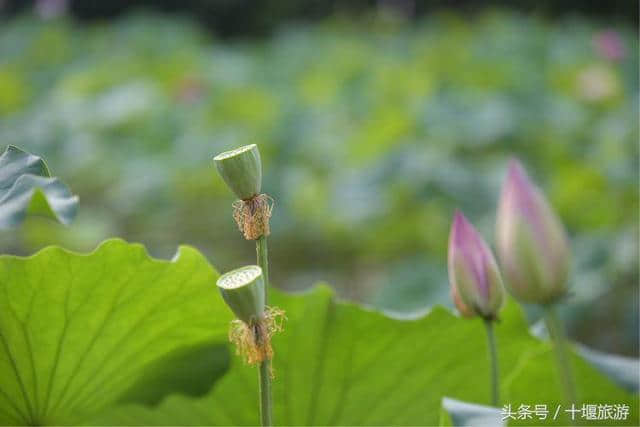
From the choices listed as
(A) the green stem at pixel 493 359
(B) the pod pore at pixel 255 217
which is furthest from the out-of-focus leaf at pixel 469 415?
(B) the pod pore at pixel 255 217

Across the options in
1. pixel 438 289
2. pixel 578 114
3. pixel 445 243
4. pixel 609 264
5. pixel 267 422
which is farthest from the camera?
Result: pixel 578 114

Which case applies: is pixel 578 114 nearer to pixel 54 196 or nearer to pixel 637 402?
pixel 637 402

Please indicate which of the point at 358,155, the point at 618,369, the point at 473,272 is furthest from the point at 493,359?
the point at 358,155

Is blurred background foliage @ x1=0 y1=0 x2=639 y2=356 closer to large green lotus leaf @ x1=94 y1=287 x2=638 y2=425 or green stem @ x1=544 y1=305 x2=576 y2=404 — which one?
large green lotus leaf @ x1=94 y1=287 x2=638 y2=425

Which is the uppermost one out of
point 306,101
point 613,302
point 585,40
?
point 585,40

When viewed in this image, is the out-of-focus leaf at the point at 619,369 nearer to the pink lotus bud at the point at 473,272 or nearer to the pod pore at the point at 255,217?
the pink lotus bud at the point at 473,272

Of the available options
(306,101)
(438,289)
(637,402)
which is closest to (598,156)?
(438,289)
